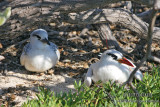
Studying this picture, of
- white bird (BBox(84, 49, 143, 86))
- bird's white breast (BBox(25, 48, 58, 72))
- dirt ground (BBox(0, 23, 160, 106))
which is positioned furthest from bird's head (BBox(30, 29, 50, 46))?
white bird (BBox(84, 49, 143, 86))

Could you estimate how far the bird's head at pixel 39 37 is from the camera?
5693 mm

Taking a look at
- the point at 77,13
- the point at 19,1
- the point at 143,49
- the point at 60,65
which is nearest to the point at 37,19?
the point at 19,1

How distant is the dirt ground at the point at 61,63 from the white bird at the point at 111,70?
594 mm

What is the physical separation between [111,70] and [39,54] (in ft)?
5.50

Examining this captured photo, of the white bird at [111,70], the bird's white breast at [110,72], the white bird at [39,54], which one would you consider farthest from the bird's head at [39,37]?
the bird's white breast at [110,72]

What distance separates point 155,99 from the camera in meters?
4.14

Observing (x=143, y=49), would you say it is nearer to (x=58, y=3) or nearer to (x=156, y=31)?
(x=156, y=31)

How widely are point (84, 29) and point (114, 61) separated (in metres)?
2.56

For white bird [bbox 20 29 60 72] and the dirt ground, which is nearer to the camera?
the dirt ground

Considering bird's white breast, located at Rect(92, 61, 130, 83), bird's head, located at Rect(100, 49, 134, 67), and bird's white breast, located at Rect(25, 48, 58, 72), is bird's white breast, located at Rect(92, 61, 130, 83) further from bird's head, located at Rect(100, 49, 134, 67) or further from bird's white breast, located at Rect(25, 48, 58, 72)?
bird's white breast, located at Rect(25, 48, 58, 72)

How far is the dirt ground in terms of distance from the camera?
5.15 m

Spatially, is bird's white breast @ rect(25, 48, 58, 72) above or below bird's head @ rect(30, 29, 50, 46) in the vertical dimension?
below

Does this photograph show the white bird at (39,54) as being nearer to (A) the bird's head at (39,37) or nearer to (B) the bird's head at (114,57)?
(A) the bird's head at (39,37)

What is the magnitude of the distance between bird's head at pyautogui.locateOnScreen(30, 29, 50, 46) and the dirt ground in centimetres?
41
